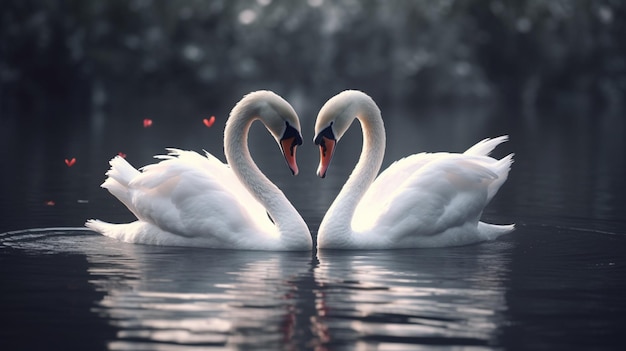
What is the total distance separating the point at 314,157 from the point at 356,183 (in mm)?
12873

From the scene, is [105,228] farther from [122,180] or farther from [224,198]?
[224,198]

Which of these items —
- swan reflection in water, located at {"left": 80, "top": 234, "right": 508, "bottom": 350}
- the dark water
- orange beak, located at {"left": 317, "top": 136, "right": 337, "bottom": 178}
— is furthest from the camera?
orange beak, located at {"left": 317, "top": 136, "right": 337, "bottom": 178}

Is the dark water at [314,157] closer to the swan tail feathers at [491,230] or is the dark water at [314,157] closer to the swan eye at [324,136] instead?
the swan tail feathers at [491,230]

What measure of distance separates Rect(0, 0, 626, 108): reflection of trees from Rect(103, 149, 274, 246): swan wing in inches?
1379

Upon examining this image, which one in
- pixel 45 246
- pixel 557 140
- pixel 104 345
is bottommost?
pixel 104 345

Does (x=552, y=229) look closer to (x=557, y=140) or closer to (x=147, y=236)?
(x=147, y=236)

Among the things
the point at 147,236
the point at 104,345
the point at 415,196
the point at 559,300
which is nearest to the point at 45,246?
the point at 147,236

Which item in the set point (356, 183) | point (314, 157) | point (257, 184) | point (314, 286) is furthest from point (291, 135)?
point (314, 157)

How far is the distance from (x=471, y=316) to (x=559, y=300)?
0.97m

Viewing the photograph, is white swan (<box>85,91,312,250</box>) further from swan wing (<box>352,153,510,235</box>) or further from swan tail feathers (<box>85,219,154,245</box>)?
swan wing (<box>352,153,510,235</box>)

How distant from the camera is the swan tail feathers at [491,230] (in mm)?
12075

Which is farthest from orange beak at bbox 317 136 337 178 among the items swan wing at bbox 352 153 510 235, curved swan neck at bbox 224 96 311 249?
swan wing at bbox 352 153 510 235

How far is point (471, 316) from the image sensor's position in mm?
8055

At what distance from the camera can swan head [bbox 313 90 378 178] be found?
447 inches
